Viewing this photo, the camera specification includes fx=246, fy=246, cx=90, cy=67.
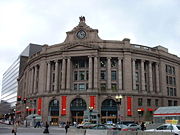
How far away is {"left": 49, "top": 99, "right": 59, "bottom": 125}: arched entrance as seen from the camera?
73375 millimetres

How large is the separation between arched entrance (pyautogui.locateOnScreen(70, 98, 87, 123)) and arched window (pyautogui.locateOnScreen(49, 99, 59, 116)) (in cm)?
533

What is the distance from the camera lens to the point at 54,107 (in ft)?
243

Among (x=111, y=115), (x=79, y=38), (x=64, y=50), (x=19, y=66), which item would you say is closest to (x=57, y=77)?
(x=64, y=50)

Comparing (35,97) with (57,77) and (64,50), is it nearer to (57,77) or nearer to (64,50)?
(57,77)

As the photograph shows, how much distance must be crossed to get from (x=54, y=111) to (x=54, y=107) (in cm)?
123

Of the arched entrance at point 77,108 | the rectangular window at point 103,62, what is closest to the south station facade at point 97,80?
the arched entrance at point 77,108

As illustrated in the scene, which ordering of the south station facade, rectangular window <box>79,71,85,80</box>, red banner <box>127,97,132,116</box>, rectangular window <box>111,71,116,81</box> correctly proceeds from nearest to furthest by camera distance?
red banner <box>127,97,132,116</box> → the south station facade → rectangular window <box>111,71,116,81</box> → rectangular window <box>79,71,85,80</box>

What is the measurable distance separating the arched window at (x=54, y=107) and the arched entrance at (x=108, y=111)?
13829mm

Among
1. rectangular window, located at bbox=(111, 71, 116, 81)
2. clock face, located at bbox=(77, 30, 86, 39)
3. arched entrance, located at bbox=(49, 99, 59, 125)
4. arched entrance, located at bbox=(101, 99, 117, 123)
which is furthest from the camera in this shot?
clock face, located at bbox=(77, 30, 86, 39)

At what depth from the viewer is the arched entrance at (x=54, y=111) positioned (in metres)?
73.4

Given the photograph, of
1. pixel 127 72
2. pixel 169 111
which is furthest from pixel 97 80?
pixel 169 111

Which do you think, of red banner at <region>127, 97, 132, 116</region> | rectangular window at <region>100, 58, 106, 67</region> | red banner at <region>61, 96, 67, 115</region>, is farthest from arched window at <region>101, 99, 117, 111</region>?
rectangular window at <region>100, 58, 106, 67</region>

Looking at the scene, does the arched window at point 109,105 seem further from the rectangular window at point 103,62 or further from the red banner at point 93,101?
the rectangular window at point 103,62

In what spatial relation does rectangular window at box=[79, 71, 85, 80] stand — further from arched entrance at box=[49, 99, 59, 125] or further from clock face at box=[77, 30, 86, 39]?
clock face at box=[77, 30, 86, 39]
